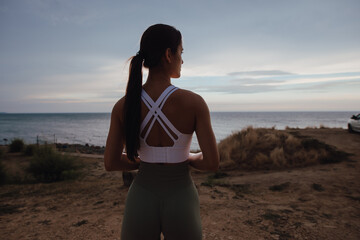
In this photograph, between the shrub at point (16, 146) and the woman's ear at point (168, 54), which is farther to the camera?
the shrub at point (16, 146)

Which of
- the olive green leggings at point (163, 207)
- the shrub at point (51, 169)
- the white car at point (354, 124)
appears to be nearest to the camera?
the olive green leggings at point (163, 207)

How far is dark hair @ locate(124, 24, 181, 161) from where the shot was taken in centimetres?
119

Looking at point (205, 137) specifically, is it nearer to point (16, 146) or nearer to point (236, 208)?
point (236, 208)

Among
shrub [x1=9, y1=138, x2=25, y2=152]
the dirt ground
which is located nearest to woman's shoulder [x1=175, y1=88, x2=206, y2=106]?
the dirt ground

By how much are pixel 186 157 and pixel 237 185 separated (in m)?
5.48

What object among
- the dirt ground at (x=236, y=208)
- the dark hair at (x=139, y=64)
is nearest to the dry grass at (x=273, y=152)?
the dirt ground at (x=236, y=208)

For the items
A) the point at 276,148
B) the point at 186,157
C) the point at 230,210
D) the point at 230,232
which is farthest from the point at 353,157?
the point at 186,157

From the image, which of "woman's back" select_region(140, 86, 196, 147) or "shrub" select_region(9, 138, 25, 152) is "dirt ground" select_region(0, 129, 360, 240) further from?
"shrub" select_region(9, 138, 25, 152)

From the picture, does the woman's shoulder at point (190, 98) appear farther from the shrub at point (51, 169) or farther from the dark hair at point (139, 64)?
the shrub at point (51, 169)

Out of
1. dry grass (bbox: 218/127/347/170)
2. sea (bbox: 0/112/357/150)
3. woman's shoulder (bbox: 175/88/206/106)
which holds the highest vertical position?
woman's shoulder (bbox: 175/88/206/106)

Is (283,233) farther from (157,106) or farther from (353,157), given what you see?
(353,157)

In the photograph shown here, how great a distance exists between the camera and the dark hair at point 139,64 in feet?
3.90

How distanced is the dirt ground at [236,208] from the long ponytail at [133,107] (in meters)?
2.72

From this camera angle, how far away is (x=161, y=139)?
123 cm
